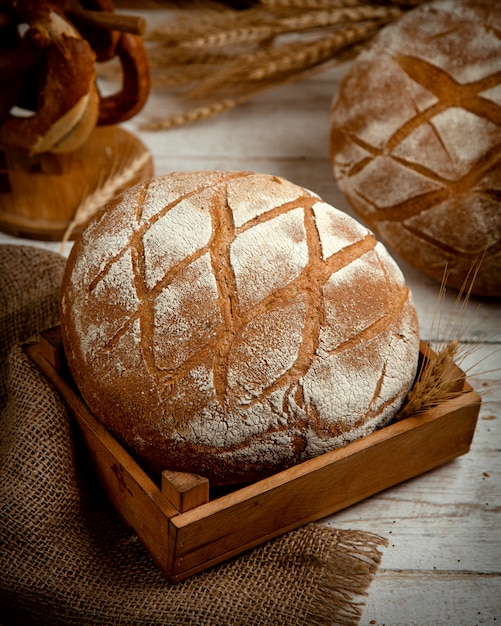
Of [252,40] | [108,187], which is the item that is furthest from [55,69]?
[252,40]

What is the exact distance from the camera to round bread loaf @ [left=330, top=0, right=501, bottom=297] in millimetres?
1426

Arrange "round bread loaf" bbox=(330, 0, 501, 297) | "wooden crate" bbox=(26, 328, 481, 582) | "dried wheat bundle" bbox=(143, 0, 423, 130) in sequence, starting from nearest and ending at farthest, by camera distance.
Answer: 1. "wooden crate" bbox=(26, 328, 481, 582)
2. "round bread loaf" bbox=(330, 0, 501, 297)
3. "dried wheat bundle" bbox=(143, 0, 423, 130)

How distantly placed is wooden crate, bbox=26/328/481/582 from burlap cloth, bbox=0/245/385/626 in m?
0.02

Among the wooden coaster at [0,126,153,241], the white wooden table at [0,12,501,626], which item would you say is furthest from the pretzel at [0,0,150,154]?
the white wooden table at [0,12,501,626]

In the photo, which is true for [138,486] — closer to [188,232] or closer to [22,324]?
[188,232]

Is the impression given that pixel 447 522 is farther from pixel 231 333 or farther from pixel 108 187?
pixel 108 187

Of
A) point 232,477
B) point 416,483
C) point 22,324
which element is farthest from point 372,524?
point 22,324

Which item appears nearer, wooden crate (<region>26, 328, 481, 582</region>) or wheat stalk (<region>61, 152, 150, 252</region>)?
wooden crate (<region>26, 328, 481, 582</region>)

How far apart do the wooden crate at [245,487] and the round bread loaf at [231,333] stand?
33mm

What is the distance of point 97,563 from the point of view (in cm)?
104

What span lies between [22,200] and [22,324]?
49 cm

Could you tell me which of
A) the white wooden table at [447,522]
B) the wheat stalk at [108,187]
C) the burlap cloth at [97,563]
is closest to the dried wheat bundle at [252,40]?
the wheat stalk at [108,187]

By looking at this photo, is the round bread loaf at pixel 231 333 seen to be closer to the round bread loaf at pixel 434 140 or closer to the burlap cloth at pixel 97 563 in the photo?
the burlap cloth at pixel 97 563

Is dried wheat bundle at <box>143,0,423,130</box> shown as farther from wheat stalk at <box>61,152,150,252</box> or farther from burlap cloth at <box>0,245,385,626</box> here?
burlap cloth at <box>0,245,385,626</box>
